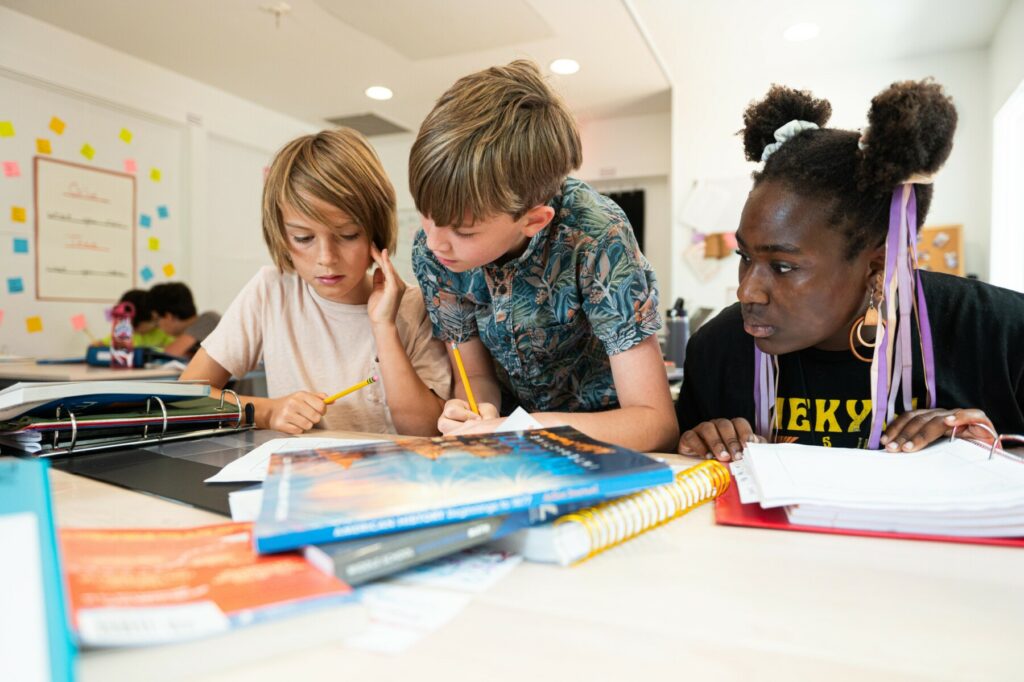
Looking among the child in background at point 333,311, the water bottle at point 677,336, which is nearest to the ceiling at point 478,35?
the water bottle at point 677,336

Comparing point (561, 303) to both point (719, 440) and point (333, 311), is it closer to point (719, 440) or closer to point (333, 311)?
point (719, 440)

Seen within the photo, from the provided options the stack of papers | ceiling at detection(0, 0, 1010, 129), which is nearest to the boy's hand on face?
the stack of papers

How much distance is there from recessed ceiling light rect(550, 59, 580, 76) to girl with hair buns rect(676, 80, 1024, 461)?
3168mm

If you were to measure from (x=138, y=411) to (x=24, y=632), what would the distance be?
2.32 ft

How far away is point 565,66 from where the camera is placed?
401 cm

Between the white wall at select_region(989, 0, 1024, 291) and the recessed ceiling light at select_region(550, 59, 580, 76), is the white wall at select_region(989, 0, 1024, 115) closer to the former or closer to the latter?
the white wall at select_region(989, 0, 1024, 291)

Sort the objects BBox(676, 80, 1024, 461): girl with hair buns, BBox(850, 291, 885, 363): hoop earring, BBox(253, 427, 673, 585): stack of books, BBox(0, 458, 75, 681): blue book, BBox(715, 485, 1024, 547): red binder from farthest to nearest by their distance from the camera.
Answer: BBox(850, 291, 885, 363): hoop earring → BBox(676, 80, 1024, 461): girl with hair buns → BBox(715, 485, 1024, 547): red binder → BBox(253, 427, 673, 585): stack of books → BBox(0, 458, 75, 681): blue book

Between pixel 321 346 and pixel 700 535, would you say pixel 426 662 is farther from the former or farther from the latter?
pixel 321 346

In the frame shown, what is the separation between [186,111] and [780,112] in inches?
167

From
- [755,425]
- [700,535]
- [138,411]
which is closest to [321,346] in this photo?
[138,411]

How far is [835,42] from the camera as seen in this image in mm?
3754

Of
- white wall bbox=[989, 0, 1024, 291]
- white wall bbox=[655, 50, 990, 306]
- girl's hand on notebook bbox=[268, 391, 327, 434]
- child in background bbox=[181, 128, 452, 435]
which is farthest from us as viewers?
white wall bbox=[655, 50, 990, 306]

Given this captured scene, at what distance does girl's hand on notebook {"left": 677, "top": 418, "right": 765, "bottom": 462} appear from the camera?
2.75 feet

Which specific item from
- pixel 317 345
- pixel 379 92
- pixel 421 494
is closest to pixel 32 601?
pixel 421 494
